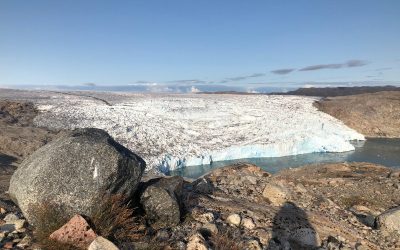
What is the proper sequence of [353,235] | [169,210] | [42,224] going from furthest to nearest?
[353,235] → [169,210] → [42,224]

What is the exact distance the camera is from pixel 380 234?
891 centimetres

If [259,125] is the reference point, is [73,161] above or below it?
above

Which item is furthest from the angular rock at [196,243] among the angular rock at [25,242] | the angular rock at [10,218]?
the angular rock at [10,218]

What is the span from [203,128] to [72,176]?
3026 centimetres

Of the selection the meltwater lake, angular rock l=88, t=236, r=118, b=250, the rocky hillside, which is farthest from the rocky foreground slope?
the rocky hillside

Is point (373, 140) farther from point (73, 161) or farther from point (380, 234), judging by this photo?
point (73, 161)

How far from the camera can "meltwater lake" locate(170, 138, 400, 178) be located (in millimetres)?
27656

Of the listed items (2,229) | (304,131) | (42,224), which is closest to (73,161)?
(42,224)

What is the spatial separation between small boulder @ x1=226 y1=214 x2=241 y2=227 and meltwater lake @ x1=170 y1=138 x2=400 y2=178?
1700 centimetres

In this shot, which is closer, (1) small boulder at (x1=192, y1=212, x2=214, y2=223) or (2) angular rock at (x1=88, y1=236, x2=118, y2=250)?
(2) angular rock at (x1=88, y1=236, x2=118, y2=250)

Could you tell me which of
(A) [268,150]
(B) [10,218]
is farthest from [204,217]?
(A) [268,150]

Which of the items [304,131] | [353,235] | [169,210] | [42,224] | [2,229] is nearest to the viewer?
[42,224]

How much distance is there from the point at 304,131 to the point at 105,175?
31975 millimetres

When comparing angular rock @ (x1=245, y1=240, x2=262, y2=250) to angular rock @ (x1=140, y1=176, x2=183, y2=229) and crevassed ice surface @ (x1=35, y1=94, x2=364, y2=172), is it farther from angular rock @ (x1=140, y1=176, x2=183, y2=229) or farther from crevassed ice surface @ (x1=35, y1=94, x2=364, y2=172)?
crevassed ice surface @ (x1=35, y1=94, x2=364, y2=172)
